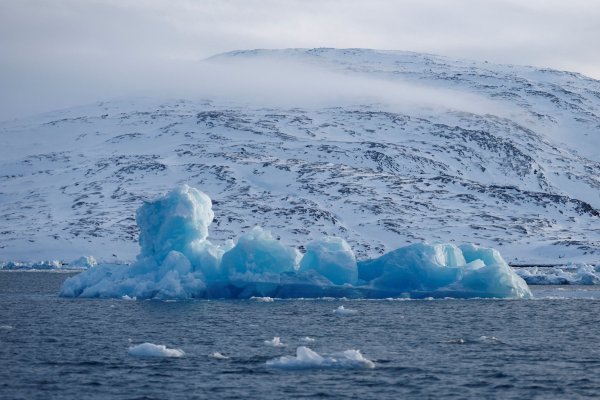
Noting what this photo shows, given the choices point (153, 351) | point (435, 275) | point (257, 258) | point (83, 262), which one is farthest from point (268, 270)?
point (83, 262)

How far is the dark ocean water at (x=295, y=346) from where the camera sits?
35.6 m

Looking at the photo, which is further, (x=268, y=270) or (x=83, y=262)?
(x=83, y=262)

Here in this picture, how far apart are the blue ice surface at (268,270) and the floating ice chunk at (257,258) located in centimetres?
8

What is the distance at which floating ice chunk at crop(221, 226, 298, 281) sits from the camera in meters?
74.5

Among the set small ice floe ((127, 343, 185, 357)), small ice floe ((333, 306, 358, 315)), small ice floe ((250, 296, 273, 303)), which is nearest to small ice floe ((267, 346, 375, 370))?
small ice floe ((127, 343, 185, 357))

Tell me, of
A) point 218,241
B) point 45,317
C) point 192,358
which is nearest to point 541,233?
point 218,241

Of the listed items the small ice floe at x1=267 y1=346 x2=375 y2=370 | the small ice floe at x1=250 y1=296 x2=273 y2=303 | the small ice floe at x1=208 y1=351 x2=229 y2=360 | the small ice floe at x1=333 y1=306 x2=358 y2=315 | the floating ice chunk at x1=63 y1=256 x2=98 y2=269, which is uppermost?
the small ice floe at x1=267 y1=346 x2=375 y2=370

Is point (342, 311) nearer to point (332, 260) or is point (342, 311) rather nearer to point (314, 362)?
point (332, 260)

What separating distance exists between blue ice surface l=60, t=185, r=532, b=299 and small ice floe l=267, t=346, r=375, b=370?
110 feet

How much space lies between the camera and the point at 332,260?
74.1m

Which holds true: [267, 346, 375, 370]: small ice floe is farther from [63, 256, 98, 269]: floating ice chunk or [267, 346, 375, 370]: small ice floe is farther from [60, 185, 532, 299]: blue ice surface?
[63, 256, 98, 269]: floating ice chunk

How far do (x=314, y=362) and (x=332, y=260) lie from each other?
114 ft

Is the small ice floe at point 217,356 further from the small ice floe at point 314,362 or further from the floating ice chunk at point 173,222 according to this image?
the floating ice chunk at point 173,222

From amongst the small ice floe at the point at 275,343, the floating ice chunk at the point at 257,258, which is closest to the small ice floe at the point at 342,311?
the floating ice chunk at the point at 257,258
